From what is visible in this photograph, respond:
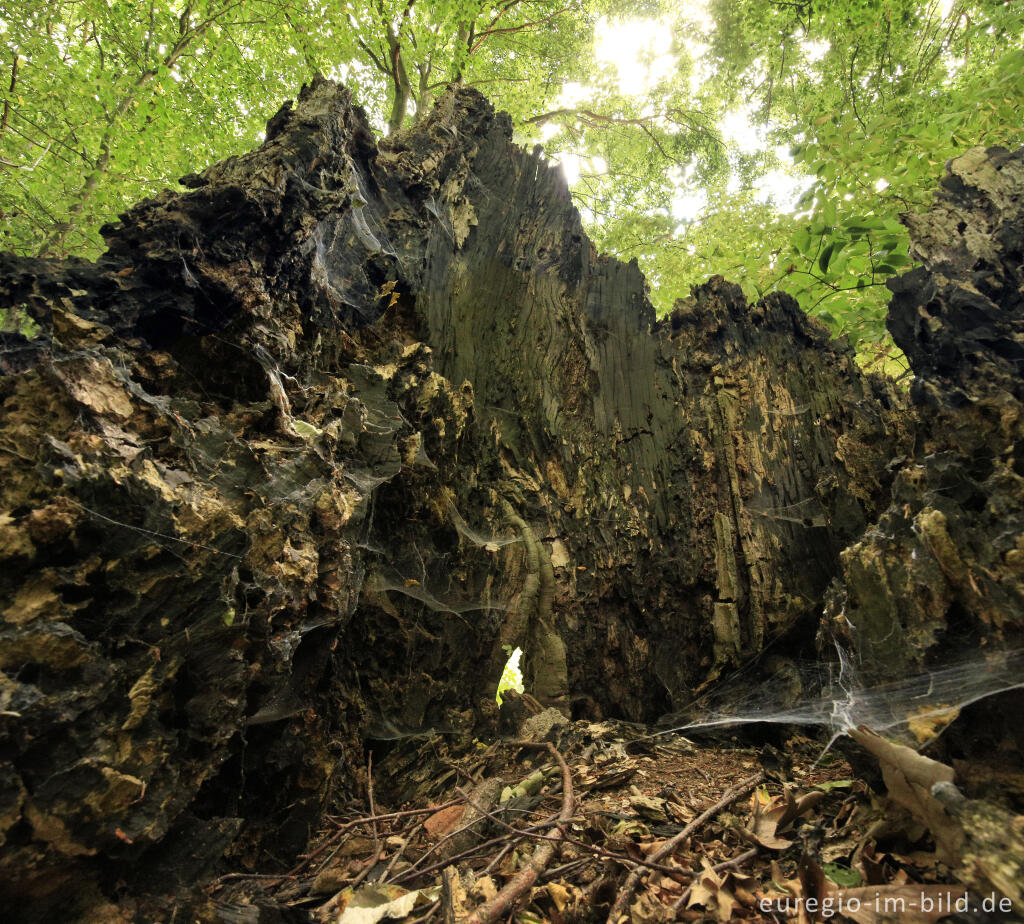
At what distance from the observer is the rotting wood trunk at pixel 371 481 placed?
5.71ft

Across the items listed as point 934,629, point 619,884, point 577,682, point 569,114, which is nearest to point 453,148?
point 577,682

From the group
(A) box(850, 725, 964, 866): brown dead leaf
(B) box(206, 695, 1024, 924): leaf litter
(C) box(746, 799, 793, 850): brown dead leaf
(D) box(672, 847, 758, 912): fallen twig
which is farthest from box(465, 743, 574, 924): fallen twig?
(A) box(850, 725, 964, 866): brown dead leaf

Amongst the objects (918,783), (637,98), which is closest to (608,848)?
(918,783)

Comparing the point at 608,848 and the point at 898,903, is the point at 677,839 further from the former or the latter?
the point at 898,903

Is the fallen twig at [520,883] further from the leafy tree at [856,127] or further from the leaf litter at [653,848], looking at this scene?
the leafy tree at [856,127]

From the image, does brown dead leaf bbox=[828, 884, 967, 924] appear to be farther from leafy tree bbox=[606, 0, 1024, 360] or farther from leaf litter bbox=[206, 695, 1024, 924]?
Answer: leafy tree bbox=[606, 0, 1024, 360]

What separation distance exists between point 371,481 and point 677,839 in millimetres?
2095

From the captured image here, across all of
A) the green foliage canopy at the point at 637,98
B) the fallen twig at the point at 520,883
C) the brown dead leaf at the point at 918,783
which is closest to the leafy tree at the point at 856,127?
the green foliage canopy at the point at 637,98

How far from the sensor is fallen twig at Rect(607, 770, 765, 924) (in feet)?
5.45

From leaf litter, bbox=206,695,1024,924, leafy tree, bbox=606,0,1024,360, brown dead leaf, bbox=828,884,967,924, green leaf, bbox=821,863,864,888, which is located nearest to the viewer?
brown dead leaf, bbox=828,884,967,924

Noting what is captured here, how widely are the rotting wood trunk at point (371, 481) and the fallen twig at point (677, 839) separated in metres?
0.99

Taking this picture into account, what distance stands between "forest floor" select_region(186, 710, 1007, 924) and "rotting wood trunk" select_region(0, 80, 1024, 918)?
32 centimetres

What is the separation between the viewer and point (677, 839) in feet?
6.46

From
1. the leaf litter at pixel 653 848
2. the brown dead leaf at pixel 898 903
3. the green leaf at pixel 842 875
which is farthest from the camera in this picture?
the green leaf at pixel 842 875
